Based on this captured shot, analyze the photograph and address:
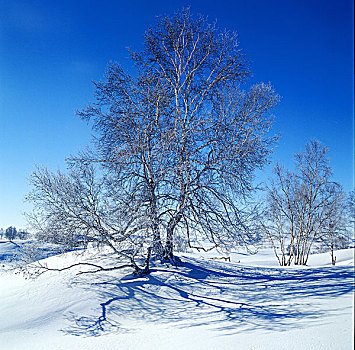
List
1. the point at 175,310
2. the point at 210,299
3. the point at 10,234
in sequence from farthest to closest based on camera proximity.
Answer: the point at 10,234 → the point at 210,299 → the point at 175,310

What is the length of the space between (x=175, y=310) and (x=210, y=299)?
0.97 metres

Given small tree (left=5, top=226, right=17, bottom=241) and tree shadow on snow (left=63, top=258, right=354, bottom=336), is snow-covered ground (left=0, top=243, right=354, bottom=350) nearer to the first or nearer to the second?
tree shadow on snow (left=63, top=258, right=354, bottom=336)

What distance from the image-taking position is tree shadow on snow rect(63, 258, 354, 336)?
4.70m

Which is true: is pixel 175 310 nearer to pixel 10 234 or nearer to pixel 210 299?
pixel 210 299

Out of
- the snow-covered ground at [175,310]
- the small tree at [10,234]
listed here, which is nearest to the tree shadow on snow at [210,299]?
the snow-covered ground at [175,310]

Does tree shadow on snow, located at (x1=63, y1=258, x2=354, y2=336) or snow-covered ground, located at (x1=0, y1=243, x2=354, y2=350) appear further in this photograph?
tree shadow on snow, located at (x1=63, y1=258, x2=354, y2=336)

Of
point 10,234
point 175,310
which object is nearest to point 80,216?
point 175,310

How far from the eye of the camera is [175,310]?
555 cm

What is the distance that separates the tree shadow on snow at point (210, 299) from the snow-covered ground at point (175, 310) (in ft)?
0.06

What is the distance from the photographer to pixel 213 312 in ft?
17.4

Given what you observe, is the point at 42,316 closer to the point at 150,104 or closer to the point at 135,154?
the point at 135,154

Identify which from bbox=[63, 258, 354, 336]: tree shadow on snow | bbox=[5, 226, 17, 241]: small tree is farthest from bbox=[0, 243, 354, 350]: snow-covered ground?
bbox=[5, 226, 17, 241]: small tree

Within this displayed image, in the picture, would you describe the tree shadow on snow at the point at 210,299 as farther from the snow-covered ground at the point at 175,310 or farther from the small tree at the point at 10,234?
the small tree at the point at 10,234

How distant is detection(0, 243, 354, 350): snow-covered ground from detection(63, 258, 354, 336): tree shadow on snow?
2cm
